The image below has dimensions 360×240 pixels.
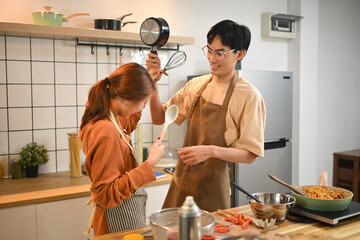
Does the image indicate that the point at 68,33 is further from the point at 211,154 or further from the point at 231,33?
the point at 211,154

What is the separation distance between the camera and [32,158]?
2.52 meters

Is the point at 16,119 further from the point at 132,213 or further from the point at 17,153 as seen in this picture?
the point at 132,213

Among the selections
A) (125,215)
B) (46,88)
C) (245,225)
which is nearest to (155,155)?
(125,215)

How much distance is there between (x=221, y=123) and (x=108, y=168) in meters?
0.68

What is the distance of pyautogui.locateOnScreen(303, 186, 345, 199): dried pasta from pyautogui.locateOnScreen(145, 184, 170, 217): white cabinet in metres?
1.13

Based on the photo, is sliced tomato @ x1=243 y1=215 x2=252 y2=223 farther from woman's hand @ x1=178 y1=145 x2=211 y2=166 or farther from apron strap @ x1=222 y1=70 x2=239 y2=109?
apron strap @ x1=222 y1=70 x2=239 y2=109

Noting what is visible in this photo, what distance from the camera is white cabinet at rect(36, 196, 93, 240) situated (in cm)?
217

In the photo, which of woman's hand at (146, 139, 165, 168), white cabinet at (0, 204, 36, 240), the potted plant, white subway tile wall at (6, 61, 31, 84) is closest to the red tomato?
woman's hand at (146, 139, 165, 168)

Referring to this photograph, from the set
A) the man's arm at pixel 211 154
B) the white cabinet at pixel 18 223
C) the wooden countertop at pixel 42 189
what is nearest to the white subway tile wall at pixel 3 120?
the wooden countertop at pixel 42 189

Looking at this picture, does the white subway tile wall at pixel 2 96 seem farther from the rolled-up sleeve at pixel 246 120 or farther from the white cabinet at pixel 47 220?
the rolled-up sleeve at pixel 246 120

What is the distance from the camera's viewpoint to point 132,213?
1.54 meters

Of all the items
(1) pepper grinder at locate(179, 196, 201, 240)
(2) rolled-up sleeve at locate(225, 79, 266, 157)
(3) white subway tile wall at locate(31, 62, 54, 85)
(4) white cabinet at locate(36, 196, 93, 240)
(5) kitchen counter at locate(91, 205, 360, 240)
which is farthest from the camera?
(3) white subway tile wall at locate(31, 62, 54, 85)

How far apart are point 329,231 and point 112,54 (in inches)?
79.0

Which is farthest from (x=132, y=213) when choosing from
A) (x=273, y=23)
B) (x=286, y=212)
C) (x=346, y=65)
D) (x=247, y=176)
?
(x=346, y=65)
